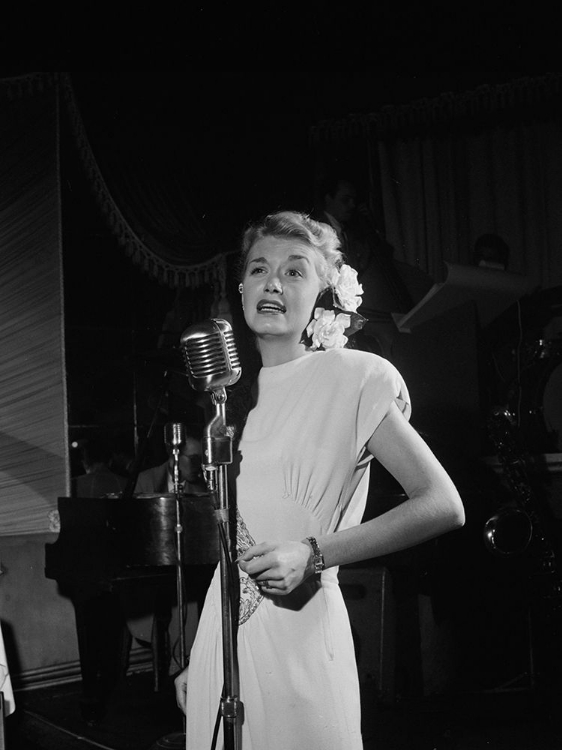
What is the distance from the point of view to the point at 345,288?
175 centimetres

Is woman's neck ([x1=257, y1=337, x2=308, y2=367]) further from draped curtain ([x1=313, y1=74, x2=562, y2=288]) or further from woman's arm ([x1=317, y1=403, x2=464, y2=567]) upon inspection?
draped curtain ([x1=313, y1=74, x2=562, y2=288])

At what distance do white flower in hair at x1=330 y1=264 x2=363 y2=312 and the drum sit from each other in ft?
8.23

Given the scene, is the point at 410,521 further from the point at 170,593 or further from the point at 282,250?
the point at 170,593

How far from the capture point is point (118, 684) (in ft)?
18.6

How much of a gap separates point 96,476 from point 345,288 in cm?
464

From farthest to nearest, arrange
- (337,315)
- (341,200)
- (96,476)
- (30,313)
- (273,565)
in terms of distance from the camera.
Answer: (341,200)
(96,476)
(30,313)
(337,315)
(273,565)

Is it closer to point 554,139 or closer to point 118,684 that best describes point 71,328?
point 118,684

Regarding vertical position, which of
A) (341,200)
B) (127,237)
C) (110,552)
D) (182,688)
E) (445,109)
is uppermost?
(445,109)

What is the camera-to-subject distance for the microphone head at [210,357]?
136cm

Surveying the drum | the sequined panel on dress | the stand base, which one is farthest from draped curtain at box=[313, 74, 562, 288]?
the sequined panel on dress

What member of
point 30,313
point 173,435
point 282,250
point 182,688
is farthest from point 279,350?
point 30,313

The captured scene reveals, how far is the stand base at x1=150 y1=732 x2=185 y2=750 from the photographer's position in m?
4.03

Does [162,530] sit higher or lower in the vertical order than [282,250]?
lower

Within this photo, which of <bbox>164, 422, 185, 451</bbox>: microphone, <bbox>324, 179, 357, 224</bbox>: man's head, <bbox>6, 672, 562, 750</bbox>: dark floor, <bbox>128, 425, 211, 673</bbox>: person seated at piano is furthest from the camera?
<bbox>324, 179, 357, 224</bbox>: man's head
